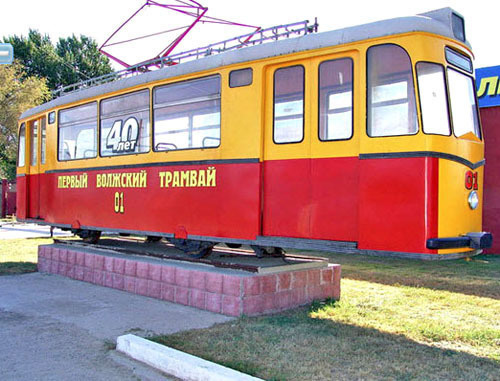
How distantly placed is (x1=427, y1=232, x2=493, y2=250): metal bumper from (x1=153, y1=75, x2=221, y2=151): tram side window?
3174mm

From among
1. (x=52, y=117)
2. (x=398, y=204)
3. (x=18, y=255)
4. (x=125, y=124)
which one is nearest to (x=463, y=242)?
(x=398, y=204)

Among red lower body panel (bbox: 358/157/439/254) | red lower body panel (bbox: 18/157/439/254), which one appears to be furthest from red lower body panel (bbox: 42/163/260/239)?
red lower body panel (bbox: 358/157/439/254)

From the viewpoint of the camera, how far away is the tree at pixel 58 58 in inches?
1730

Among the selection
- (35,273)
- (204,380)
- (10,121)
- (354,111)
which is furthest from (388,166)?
(10,121)

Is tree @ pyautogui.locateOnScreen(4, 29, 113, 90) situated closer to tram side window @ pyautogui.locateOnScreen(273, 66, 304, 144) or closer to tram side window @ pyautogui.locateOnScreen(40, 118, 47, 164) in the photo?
tram side window @ pyautogui.locateOnScreen(40, 118, 47, 164)

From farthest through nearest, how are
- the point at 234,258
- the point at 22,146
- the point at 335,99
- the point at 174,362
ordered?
the point at 22,146 → the point at 234,258 → the point at 335,99 → the point at 174,362

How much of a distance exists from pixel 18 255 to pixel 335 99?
10076mm

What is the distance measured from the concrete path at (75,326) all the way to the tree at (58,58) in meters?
37.1

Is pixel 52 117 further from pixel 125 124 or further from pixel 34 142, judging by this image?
pixel 125 124

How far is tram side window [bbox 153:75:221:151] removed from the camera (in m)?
7.43

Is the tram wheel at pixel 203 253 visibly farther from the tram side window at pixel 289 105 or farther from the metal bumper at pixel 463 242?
the metal bumper at pixel 463 242

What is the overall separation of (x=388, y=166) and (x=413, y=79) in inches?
37.1

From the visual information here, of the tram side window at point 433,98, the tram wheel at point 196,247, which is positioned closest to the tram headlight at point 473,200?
the tram side window at point 433,98

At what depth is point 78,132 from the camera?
10.3m
